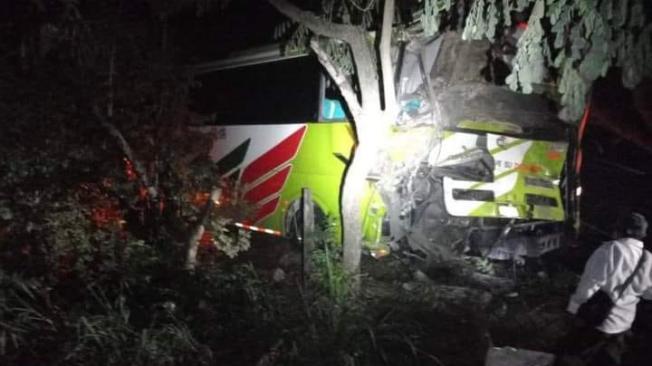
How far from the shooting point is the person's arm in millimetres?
5035

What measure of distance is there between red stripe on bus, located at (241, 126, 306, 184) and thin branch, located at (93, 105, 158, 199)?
241cm

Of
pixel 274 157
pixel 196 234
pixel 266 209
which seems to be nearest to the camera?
pixel 196 234

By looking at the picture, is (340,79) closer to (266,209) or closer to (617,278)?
(617,278)

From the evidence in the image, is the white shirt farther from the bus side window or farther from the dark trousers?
the bus side window

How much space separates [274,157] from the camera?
1041cm

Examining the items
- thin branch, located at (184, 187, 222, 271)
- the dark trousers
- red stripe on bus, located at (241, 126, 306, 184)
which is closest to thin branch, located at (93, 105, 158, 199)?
thin branch, located at (184, 187, 222, 271)

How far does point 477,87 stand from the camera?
27.1ft

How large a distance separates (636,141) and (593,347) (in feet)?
15.3

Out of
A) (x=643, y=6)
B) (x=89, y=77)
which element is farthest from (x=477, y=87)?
(x=89, y=77)

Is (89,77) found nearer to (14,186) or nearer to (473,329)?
(14,186)

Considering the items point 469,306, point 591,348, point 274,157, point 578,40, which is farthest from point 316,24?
point 274,157

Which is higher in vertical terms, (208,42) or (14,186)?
(208,42)

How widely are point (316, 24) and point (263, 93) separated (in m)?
3.95

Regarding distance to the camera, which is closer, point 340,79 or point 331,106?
point 340,79
